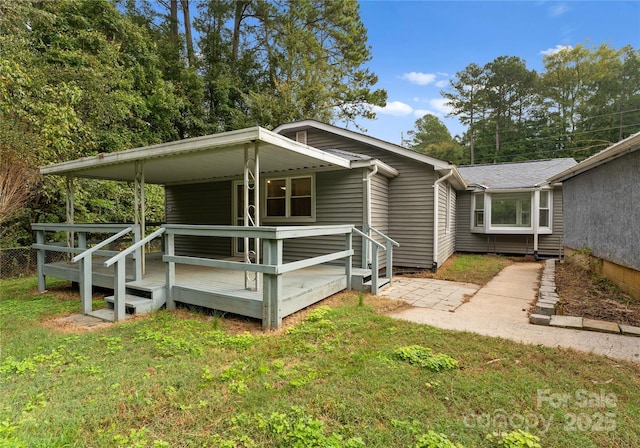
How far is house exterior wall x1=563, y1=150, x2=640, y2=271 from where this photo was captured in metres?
4.70

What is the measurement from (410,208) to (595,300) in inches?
160

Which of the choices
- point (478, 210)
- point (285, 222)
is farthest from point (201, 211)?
point (478, 210)

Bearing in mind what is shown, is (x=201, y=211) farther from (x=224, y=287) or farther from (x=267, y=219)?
(x=224, y=287)

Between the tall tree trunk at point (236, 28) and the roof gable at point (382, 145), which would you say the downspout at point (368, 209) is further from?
the tall tree trunk at point (236, 28)

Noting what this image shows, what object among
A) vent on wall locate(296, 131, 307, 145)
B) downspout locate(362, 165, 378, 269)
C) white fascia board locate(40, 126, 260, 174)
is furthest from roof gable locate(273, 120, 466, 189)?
white fascia board locate(40, 126, 260, 174)

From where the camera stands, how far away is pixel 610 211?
5562 mm

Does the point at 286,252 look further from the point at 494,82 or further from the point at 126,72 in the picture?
the point at 494,82

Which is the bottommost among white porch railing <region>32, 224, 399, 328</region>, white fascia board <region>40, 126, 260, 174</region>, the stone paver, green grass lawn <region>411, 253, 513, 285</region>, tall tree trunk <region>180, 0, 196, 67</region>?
green grass lawn <region>411, 253, 513, 285</region>

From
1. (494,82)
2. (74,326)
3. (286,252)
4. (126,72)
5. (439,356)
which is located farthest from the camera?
(494,82)

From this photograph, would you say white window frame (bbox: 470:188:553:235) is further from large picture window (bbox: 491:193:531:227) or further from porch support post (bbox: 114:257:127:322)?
porch support post (bbox: 114:257:127:322)

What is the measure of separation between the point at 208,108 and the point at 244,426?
18.8 meters

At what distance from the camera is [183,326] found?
3.80 metres

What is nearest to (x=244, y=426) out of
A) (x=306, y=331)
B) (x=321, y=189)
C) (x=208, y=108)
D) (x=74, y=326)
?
(x=306, y=331)

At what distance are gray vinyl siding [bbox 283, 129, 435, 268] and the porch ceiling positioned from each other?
2139mm
